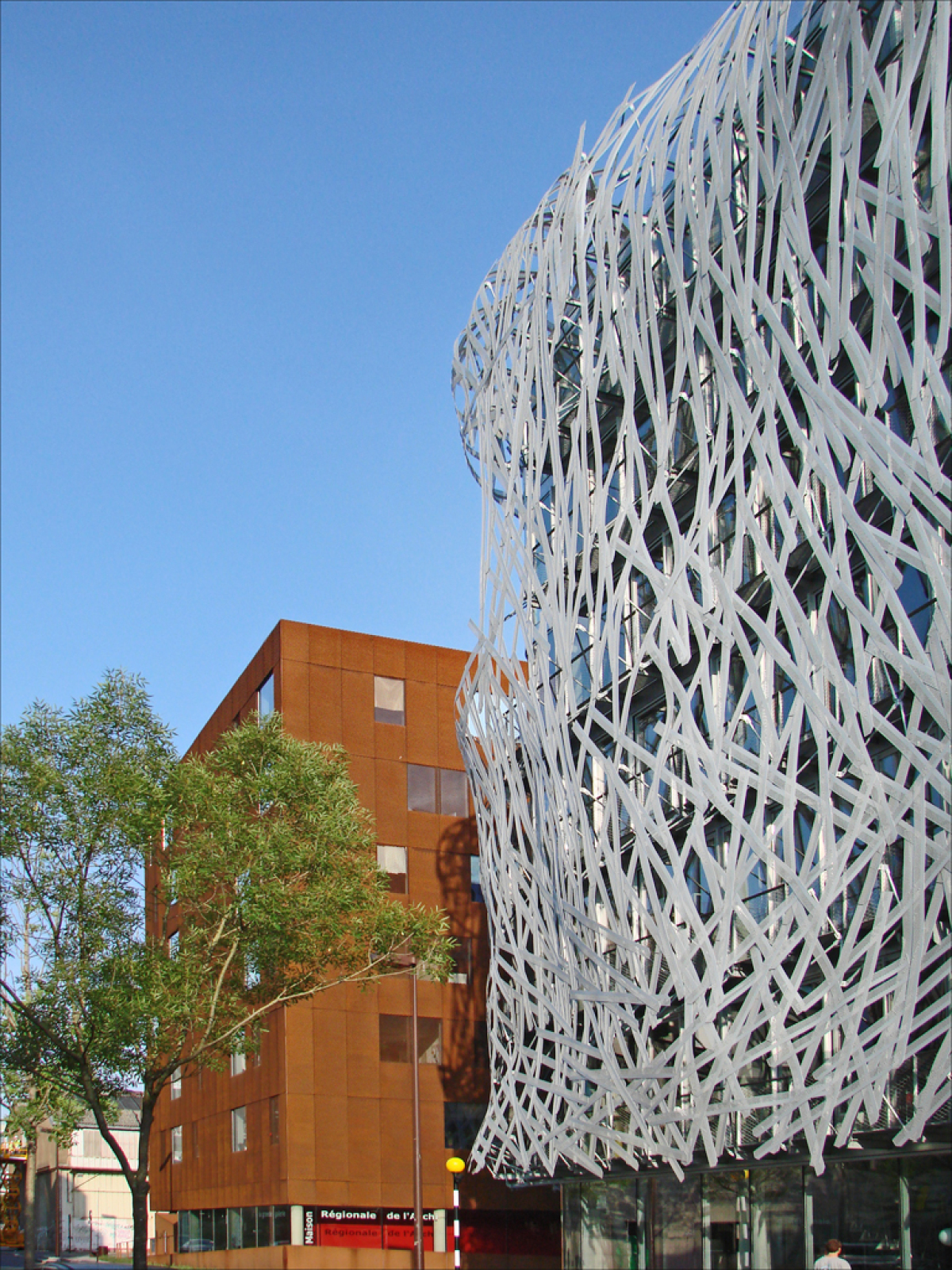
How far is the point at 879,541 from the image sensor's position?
19.4 meters

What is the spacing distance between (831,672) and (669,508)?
212 inches

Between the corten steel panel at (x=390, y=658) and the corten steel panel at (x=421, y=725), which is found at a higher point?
the corten steel panel at (x=390, y=658)

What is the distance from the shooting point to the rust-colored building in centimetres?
3666

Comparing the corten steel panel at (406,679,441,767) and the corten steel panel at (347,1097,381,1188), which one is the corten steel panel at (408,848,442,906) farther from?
the corten steel panel at (347,1097,381,1188)

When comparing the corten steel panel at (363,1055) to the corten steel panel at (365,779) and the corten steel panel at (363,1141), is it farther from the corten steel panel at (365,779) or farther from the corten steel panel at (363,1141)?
the corten steel panel at (365,779)

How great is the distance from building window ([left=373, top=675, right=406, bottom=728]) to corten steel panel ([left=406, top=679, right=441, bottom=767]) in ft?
0.78

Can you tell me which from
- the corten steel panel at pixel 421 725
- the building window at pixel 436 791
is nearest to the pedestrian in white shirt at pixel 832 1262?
the building window at pixel 436 791

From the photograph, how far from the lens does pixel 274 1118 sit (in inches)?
1471

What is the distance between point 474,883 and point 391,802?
3988 millimetres

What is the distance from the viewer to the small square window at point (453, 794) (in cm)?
4259

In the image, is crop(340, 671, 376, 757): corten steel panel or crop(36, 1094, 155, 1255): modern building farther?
crop(36, 1094, 155, 1255): modern building

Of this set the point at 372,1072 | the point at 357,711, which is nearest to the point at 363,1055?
the point at 372,1072

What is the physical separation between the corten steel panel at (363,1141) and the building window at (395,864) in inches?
245

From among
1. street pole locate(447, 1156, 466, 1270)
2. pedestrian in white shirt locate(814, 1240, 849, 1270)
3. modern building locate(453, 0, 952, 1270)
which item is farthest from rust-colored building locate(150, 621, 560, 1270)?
pedestrian in white shirt locate(814, 1240, 849, 1270)
